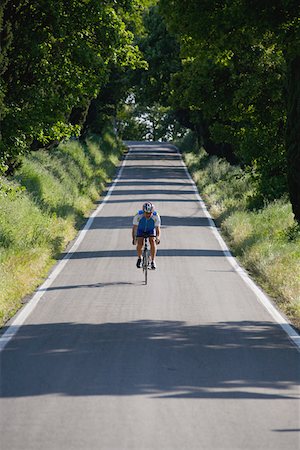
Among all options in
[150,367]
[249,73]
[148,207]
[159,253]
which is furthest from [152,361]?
[249,73]

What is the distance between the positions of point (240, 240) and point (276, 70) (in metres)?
7.32

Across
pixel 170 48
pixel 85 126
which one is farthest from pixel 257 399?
pixel 170 48

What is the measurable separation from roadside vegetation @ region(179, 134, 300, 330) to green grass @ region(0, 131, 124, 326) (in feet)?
15.0

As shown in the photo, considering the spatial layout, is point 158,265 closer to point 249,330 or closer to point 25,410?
point 249,330

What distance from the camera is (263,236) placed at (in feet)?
76.8

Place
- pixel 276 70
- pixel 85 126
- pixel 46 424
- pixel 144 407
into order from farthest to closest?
pixel 85 126 → pixel 276 70 → pixel 144 407 → pixel 46 424

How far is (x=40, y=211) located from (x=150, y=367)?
16.3m

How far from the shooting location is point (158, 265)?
20781 millimetres

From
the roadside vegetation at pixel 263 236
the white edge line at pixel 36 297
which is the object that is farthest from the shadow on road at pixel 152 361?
the roadside vegetation at pixel 263 236

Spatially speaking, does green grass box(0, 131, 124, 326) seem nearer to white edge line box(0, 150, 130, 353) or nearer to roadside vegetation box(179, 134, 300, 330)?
white edge line box(0, 150, 130, 353)

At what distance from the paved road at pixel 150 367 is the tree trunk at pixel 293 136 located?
2.35 meters

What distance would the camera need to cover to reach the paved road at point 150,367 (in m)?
7.73

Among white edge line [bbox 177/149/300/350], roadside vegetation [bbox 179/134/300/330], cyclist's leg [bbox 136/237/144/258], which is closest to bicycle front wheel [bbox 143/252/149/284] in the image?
cyclist's leg [bbox 136/237/144/258]

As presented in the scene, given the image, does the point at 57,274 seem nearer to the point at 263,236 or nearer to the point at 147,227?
the point at 147,227
